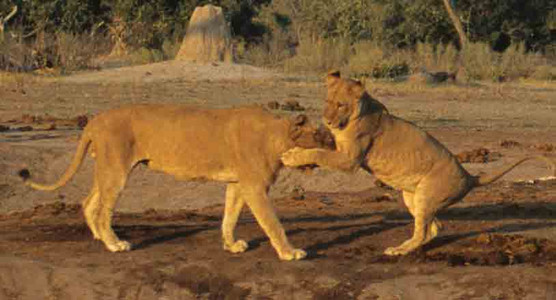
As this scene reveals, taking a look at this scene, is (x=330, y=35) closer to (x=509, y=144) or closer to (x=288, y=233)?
(x=509, y=144)

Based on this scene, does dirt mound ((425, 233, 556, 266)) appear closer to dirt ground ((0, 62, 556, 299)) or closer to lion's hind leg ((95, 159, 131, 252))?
dirt ground ((0, 62, 556, 299))

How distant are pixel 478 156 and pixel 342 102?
766 cm

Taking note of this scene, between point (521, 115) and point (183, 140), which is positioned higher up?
point (183, 140)

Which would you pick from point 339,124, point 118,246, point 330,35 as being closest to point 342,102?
point 339,124

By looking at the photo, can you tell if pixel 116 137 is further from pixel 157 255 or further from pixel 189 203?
pixel 189 203

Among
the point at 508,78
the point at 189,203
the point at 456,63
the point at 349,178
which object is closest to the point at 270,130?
the point at 189,203

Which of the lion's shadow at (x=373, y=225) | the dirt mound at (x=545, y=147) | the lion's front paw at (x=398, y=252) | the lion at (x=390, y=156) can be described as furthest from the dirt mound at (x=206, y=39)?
the lion's front paw at (x=398, y=252)

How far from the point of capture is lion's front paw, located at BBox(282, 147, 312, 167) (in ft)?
26.6

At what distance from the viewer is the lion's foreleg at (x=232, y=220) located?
28.4 feet

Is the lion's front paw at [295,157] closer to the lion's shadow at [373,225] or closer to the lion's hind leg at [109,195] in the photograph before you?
the lion's shadow at [373,225]

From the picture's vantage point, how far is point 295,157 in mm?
8141

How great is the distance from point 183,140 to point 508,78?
22026 mm

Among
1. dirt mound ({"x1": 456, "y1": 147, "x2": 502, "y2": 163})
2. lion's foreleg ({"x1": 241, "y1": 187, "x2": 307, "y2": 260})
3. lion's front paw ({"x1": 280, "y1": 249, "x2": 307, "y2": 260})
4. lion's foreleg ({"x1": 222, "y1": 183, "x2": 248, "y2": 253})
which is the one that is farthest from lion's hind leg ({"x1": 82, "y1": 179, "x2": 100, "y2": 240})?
dirt mound ({"x1": 456, "y1": 147, "x2": 502, "y2": 163})

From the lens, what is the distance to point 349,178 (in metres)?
14.3
